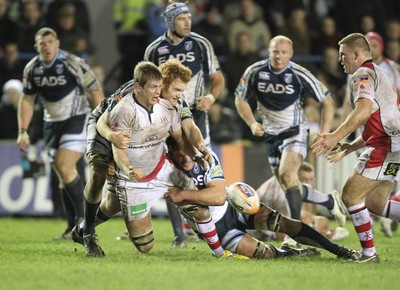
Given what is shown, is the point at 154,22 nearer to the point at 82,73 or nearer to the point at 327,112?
the point at 82,73

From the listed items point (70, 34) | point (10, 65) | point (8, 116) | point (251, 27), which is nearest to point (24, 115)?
point (8, 116)

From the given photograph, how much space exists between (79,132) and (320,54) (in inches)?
307

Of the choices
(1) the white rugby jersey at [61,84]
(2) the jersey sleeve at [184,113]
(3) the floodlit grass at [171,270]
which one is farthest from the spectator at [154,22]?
(2) the jersey sleeve at [184,113]

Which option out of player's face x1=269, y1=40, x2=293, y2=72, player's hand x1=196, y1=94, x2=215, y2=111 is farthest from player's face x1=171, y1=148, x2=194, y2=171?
player's face x1=269, y1=40, x2=293, y2=72

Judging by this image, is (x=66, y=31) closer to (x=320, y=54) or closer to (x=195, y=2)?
(x=195, y=2)

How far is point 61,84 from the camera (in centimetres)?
1186

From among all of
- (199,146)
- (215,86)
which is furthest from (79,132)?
(199,146)

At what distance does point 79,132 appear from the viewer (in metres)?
12.0

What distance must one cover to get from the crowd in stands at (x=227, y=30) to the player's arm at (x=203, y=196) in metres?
7.30

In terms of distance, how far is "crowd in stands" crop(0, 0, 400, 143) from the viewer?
17.0 meters

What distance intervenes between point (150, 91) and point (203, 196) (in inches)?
43.2

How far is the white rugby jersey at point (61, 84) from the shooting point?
1176 cm

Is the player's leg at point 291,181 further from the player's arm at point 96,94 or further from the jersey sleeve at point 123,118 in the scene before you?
the jersey sleeve at point 123,118

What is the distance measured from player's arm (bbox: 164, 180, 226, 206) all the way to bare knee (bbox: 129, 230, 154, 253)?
571mm
